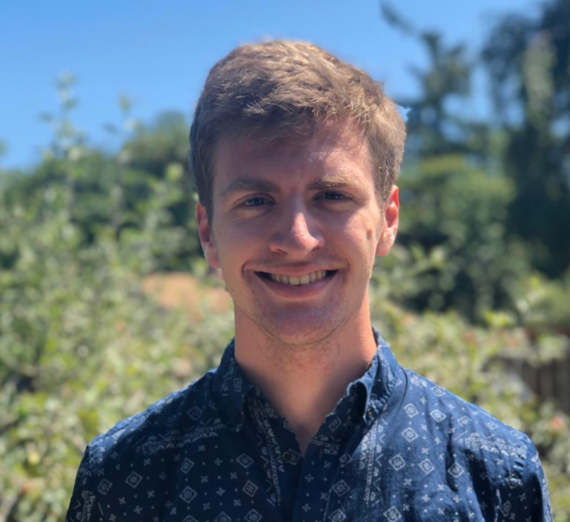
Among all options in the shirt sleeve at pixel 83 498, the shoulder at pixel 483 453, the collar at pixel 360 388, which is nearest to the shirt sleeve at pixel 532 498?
the shoulder at pixel 483 453

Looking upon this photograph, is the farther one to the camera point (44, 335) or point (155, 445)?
point (44, 335)

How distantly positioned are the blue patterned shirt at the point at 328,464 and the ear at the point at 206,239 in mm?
227

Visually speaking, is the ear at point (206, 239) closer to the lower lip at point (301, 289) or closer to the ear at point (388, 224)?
the lower lip at point (301, 289)

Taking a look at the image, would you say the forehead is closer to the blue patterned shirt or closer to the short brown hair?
the short brown hair

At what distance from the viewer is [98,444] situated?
1586 millimetres

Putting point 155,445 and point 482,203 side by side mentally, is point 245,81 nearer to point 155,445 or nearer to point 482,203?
point 155,445

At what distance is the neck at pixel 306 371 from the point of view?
151 cm

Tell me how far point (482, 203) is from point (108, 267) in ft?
42.4

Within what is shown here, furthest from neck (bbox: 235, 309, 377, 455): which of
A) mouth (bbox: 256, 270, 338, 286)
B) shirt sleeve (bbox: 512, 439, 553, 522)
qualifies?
shirt sleeve (bbox: 512, 439, 553, 522)

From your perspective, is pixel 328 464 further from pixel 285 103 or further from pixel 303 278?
pixel 285 103

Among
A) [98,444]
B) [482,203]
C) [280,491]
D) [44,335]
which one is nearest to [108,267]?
[44,335]

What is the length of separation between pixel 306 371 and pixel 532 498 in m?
0.51

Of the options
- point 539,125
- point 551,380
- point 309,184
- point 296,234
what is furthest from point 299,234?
point 539,125

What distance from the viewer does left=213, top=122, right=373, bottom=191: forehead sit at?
4.82ft
